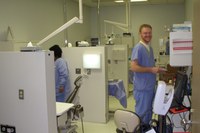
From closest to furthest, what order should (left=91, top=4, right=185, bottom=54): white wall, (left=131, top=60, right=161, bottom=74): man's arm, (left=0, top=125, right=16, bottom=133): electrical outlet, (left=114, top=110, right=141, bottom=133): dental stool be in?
1. (left=114, top=110, right=141, bottom=133): dental stool
2. (left=0, top=125, right=16, bottom=133): electrical outlet
3. (left=131, top=60, right=161, bottom=74): man's arm
4. (left=91, top=4, right=185, bottom=54): white wall

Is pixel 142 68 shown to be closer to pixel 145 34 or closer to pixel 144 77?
pixel 144 77

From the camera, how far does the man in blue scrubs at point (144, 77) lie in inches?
117

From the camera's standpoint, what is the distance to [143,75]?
3.00 meters

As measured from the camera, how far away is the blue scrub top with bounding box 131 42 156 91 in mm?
2984

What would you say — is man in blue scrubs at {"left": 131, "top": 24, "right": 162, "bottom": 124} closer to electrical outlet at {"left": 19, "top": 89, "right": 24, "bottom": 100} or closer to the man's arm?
the man's arm

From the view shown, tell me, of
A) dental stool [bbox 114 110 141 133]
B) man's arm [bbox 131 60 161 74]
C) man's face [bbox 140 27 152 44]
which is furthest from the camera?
man's face [bbox 140 27 152 44]

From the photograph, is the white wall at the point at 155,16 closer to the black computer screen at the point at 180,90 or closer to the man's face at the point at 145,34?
the man's face at the point at 145,34

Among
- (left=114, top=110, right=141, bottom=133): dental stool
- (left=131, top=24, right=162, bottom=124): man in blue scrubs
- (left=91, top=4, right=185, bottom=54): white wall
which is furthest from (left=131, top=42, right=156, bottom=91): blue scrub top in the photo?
(left=91, top=4, right=185, bottom=54): white wall

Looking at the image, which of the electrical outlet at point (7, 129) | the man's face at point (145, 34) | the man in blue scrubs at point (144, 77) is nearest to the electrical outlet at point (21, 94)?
the electrical outlet at point (7, 129)

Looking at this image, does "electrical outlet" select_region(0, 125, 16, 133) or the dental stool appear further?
"electrical outlet" select_region(0, 125, 16, 133)

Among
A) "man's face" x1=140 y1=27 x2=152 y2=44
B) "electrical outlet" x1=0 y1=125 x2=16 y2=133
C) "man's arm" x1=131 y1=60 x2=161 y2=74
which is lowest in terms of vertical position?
"electrical outlet" x1=0 y1=125 x2=16 y2=133

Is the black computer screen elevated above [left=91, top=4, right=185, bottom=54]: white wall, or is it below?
below

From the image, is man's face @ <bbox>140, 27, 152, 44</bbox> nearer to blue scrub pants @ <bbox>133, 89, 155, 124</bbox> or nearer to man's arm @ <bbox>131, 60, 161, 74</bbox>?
man's arm @ <bbox>131, 60, 161, 74</bbox>

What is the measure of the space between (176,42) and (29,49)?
1.45m
